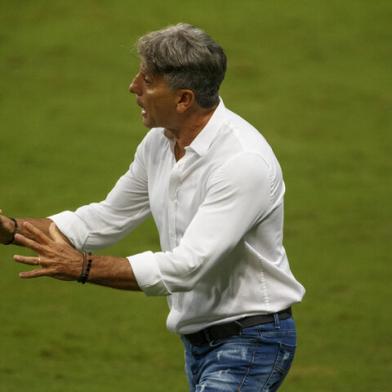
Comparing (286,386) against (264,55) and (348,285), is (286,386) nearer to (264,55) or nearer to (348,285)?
(348,285)

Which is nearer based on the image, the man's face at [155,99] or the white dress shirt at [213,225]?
the white dress shirt at [213,225]

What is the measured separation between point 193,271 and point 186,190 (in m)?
0.45

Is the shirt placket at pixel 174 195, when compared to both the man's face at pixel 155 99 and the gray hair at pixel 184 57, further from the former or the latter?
the gray hair at pixel 184 57

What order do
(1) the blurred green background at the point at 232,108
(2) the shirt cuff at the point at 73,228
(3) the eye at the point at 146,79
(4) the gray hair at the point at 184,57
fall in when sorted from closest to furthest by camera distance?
(4) the gray hair at the point at 184,57 → (3) the eye at the point at 146,79 → (2) the shirt cuff at the point at 73,228 → (1) the blurred green background at the point at 232,108

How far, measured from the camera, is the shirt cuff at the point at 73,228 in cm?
632

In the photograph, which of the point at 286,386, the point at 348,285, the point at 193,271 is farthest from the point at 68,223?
the point at 348,285

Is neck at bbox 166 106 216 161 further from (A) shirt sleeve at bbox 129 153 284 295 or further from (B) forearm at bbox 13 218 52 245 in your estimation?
(B) forearm at bbox 13 218 52 245

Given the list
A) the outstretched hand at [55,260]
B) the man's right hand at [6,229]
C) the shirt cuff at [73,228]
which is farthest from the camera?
the shirt cuff at [73,228]

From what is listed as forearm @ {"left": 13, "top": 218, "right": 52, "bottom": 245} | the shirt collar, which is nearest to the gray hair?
the shirt collar

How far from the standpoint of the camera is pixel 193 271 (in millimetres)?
5520

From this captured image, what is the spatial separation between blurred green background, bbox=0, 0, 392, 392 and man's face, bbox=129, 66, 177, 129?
383 centimetres

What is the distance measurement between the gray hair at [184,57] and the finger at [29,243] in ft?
2.67

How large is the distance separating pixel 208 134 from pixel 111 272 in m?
0.70

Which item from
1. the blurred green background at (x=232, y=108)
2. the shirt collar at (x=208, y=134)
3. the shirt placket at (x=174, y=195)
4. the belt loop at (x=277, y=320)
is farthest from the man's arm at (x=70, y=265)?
the blurred green background at (x=232, y=108)
